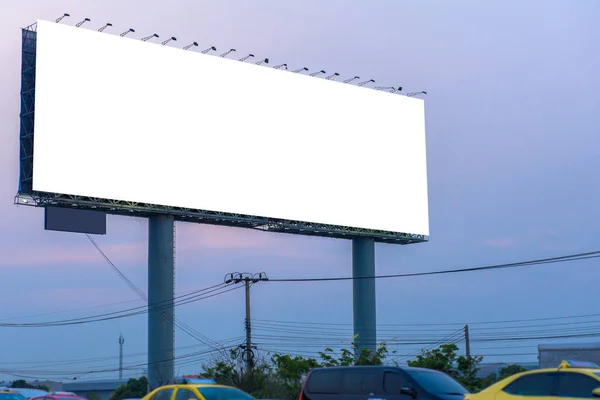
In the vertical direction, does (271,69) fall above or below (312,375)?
above

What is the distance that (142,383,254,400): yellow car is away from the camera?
20.2 m

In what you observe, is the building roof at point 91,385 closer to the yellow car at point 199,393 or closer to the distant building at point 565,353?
the distant building at point 565,353

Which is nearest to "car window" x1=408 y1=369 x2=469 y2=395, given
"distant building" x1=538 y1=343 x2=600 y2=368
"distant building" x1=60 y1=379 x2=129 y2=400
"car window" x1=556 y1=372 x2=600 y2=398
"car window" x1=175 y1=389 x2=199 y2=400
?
"car window" x1=556 y1=372 x2=600 y2=398

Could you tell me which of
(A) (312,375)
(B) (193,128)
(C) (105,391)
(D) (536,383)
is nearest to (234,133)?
(B) (193,128)

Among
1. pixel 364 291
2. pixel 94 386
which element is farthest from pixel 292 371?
pixel 94 386

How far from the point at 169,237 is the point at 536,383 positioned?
4081 centimetres

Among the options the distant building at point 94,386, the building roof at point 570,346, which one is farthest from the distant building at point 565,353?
the distant building at point 94,386

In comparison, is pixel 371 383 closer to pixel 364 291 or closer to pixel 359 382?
pixel 359 382

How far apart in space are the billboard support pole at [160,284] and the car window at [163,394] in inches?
1377

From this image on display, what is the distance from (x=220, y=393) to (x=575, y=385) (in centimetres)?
749

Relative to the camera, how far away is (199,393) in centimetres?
2012

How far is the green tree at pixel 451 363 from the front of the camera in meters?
37.8

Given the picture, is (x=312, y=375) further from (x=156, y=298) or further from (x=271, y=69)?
(x=271, y=69)

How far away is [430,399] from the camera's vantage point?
18906 mm
